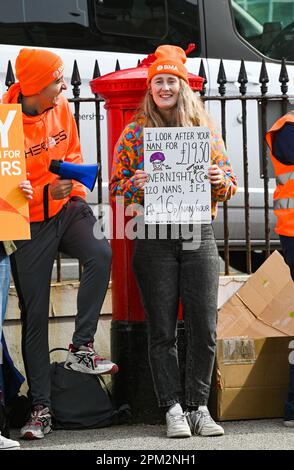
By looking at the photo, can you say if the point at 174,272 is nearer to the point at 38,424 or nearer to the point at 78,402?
the point at 78,402

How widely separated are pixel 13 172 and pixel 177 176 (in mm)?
838

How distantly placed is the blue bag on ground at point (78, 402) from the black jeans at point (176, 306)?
1.12 feet

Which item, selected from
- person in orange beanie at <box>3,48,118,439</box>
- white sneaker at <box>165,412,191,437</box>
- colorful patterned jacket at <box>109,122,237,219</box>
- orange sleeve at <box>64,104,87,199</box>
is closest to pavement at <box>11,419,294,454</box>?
white sneaker at <box>165,412,191,437</box>

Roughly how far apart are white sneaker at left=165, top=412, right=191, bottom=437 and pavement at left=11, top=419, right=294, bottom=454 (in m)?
0.03

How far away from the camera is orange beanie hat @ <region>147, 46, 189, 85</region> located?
20.3 ft

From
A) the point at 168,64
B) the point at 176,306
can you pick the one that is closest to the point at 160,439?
the point at 176,306

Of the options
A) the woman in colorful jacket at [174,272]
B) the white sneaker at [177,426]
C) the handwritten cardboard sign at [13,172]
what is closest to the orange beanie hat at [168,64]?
A: the woman in colorful jacket at [174,272]

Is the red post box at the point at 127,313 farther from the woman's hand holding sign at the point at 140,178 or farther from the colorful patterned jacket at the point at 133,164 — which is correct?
the woman's hand holding sign at the point at 140,178

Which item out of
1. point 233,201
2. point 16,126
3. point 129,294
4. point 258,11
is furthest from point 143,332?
point 258,11

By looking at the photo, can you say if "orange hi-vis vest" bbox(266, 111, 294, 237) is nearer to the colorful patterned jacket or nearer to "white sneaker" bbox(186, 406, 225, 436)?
the colorful patterned jacket

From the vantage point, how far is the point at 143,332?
660 centimetres

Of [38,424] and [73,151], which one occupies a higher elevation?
[73,151]

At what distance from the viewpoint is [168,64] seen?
6.20m

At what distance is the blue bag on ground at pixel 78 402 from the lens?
643 centimetres
